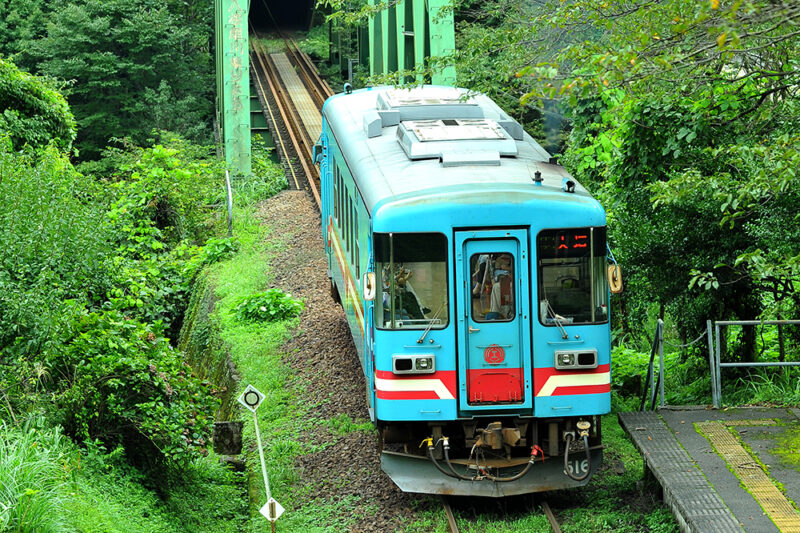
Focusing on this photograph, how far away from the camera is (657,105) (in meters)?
10.6

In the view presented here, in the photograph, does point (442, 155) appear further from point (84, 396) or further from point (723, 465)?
point (84, 396)

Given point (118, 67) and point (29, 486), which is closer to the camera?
point (29, 486)


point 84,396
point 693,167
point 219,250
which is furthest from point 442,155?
point 219,250

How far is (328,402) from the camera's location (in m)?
12.0

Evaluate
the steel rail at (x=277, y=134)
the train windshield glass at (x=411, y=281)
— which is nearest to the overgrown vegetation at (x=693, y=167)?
the train windshield glass at (x=411, y=281)

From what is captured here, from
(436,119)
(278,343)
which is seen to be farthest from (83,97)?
(436,119)

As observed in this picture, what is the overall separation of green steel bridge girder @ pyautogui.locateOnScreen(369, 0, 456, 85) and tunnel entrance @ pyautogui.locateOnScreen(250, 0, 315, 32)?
30.5 metres

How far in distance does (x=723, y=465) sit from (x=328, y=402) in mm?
5152

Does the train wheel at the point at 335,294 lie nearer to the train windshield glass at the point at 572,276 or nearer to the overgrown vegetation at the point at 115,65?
the train windshield glass at the point at 572,276

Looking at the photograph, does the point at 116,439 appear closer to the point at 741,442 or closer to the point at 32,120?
the point at 741,442

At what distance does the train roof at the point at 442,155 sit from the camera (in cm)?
877

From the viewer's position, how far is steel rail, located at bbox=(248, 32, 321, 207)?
2618cm

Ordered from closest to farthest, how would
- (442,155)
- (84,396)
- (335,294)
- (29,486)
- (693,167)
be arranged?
(29,486), (84,396), (442,155), (693,167), (335,294)

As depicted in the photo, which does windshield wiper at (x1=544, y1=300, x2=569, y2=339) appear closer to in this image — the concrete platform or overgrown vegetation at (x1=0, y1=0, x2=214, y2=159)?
the concrete platform
